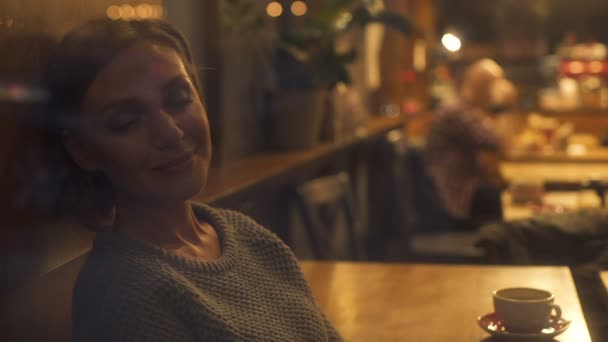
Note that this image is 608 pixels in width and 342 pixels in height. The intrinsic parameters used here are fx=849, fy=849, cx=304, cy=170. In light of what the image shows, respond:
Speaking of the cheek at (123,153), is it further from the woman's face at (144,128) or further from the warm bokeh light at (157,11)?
the warm bokeh light at (157,11)

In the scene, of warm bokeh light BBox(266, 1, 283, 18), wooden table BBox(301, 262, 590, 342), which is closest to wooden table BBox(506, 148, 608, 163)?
warm bokeh light BBox(266, 1, 283, 18)

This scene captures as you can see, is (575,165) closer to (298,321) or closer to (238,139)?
(238,139)

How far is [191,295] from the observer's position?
3.43 feet

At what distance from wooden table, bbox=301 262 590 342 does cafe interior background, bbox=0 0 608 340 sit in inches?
13.2

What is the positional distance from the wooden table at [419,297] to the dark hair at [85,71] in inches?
25.1

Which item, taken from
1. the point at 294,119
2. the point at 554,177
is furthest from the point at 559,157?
the point at 294,119

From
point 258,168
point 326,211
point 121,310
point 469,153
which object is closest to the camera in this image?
point 121,310

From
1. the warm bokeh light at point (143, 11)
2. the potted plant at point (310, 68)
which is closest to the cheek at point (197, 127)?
the warm bokeh light at point (143, 11)

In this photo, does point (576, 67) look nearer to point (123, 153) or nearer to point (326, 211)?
point (326, 211)

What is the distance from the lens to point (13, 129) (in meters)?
1.17

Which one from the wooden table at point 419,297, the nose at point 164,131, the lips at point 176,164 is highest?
the nose at point 164,131

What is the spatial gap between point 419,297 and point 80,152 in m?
0.95

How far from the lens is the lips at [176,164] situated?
1055mm

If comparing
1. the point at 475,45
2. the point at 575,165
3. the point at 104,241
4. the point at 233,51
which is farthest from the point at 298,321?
the point at 475,45
